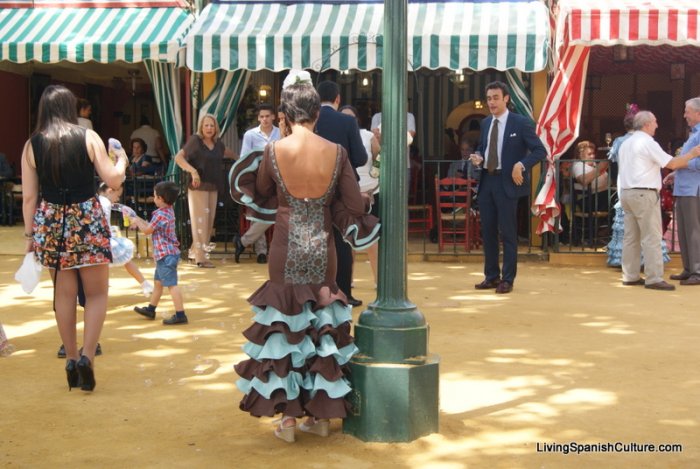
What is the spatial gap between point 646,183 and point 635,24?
284 centimetres

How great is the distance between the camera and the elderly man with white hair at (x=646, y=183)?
369 inches

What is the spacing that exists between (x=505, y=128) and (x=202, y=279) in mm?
3560

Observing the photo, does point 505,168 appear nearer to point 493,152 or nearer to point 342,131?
point 493,152

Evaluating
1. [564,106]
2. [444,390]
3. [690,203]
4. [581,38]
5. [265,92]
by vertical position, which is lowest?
[444,390]

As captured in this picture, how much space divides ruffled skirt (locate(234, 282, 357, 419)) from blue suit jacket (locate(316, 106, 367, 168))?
278 centimetres

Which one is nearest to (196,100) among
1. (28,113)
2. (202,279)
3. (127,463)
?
(202,279)

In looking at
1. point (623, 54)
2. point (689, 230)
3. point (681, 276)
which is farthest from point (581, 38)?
point (623, 54)

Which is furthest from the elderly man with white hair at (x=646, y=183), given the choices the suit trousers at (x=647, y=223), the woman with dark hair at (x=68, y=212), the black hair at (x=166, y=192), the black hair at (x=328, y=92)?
the woman with dark hair at (x=68, y=212)

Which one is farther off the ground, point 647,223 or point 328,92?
point 328,92

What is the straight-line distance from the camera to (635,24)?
1146cm

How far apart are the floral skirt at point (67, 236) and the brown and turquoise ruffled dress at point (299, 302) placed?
1218 millimetres

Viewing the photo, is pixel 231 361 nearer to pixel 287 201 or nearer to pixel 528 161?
pixel 287 201

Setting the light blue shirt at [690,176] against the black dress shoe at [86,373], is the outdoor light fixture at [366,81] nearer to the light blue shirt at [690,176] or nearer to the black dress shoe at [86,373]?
the light blue shirt at [690,176]

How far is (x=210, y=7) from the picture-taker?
42.0 feet
